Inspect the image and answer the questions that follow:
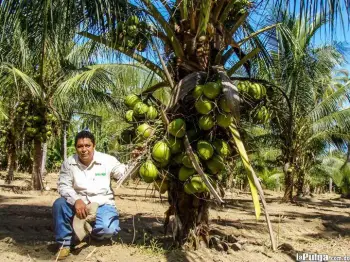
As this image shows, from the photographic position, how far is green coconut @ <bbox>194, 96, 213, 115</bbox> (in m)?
3.24

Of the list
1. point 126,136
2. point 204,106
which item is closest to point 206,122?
point 204,106

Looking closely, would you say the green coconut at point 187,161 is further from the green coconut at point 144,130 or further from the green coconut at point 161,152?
the green coconut at point 144,130

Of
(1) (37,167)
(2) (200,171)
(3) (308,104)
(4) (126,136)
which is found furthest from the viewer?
(3) (308,104)

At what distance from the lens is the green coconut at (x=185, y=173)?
10.9ft

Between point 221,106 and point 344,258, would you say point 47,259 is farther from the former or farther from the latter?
point 344,258

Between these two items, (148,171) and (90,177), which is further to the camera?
(90,177)

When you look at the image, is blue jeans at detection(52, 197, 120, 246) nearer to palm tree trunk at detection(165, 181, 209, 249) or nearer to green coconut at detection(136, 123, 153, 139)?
palm tree trunk at detection(165, 181, 209, 249)

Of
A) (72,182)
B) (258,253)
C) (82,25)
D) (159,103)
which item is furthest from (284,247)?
(82,25)

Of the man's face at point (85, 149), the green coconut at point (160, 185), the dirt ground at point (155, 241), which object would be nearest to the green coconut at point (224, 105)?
the green coconut at point (160, 185)

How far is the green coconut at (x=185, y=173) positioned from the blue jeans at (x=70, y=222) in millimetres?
821

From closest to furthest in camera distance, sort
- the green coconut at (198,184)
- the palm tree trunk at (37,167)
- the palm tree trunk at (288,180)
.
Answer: the green coconut at (198,184)
the palm tree trunk at (37,167)
the palm tree trunk at (288,180)

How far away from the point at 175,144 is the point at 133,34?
3.51 feet

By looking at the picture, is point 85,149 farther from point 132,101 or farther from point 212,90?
point 212,90

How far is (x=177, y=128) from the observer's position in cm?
331
